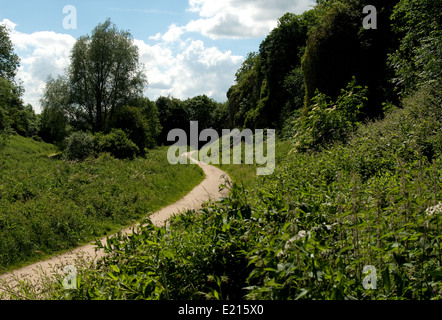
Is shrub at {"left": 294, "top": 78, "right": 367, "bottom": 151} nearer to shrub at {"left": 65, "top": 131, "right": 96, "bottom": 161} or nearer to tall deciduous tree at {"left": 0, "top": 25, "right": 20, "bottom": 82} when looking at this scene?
shrub at {"left": 65, "top": 131, "right": 96, "bottom": 161}

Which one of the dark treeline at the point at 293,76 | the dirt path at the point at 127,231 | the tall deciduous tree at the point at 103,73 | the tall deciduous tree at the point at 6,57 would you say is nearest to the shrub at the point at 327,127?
the dark treeline at the point at 293,76

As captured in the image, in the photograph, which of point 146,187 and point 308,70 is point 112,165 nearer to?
point 146,187

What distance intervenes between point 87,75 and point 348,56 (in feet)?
86.1

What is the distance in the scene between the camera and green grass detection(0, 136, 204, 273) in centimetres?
882

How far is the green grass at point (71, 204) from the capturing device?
882 centimetres

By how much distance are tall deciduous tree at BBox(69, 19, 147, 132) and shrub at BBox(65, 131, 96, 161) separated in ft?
31.5

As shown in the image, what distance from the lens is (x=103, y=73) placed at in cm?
3369

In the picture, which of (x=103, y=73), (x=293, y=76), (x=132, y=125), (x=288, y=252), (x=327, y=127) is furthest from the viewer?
(x=103, y=73)

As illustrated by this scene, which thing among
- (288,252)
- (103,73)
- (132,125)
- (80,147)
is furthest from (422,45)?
(103,73)

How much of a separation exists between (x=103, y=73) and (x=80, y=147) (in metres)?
12.8

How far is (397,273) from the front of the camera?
2.69 m

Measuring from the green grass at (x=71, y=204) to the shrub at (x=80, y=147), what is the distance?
5.25 m

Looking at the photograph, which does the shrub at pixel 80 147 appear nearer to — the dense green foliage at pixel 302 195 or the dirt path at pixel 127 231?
the dense green foliage at pixel 302 195

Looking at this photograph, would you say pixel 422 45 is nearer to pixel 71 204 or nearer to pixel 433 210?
pixel 433 210
